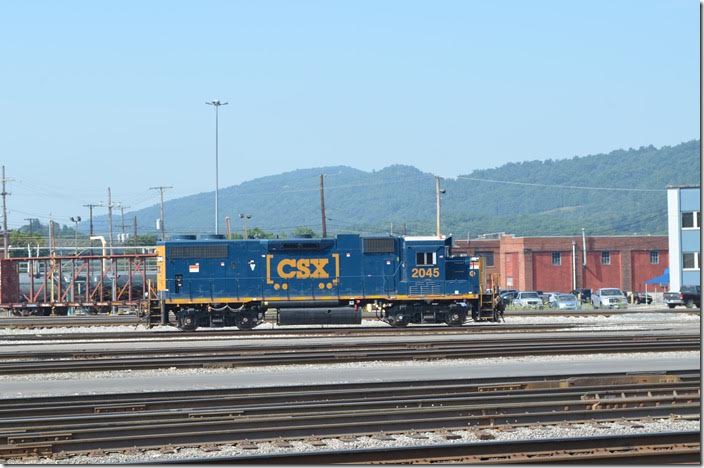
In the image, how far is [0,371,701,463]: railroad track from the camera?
15.0m

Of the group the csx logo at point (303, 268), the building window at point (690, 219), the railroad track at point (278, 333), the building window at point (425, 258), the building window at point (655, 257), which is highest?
the building window at point (690, 219)

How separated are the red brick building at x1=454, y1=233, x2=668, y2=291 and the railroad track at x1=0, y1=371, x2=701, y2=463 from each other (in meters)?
78.6

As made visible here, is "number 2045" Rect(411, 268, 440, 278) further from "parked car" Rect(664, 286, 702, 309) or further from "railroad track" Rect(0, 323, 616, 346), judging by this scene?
"parked car" Rect(664, 286, 702, 309)

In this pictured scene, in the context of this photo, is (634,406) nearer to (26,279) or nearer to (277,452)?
(277,452)

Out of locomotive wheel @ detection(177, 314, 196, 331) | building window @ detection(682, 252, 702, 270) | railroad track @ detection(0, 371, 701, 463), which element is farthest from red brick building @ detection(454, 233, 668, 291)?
railroad track @ detection(0, 371, 701, 463)

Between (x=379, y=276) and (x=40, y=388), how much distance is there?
19.3 meters

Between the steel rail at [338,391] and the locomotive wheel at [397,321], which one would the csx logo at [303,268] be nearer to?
the locomotive wheel at [397,321]

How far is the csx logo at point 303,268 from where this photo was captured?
128 feet

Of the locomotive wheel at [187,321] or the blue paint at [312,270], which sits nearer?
the blue paint at [312,270]

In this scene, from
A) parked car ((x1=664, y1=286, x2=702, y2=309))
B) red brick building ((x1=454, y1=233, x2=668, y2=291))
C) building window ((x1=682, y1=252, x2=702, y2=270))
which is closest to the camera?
parked car ((x1=664, y1=286, x2=702, y2=309))

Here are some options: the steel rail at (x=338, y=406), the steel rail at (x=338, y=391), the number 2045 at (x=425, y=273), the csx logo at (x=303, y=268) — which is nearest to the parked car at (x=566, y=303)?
the number 2045 at (x=425, y=273)

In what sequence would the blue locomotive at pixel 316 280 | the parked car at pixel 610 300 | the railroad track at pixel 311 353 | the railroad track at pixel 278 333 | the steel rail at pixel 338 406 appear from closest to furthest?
the steel rail at pixel 338 406 < the railroad track at pixel 311 353 < the railroad track at pixel 278 333 < the blue locomotive at pixel 316 280 < the parked car at pixel 610 300

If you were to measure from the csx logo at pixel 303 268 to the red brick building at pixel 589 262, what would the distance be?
5988 centimetres

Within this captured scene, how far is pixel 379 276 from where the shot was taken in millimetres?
39094
